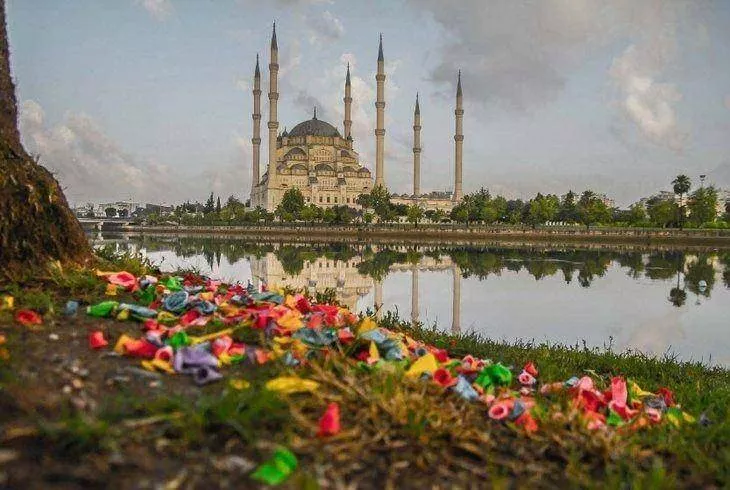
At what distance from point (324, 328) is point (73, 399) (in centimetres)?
165

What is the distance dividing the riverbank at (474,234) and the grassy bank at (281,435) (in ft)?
Answer: 161

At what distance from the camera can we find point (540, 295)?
53.2 feet

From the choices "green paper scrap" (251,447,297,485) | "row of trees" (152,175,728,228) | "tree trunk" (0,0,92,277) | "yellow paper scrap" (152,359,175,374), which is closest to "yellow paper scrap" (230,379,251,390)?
"yellow paper scrap" (152,359,175,374)

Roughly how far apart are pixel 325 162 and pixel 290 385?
9308 centimetres

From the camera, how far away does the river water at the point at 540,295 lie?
1048 centimetres

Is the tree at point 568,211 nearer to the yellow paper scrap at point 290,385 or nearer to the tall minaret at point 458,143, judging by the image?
the tall minaret at point 458,143

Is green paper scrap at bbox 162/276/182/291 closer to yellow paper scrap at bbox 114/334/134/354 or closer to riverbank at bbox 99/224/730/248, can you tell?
yellow paper scrap at bbox 114/334/134/354

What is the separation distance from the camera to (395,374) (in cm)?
279

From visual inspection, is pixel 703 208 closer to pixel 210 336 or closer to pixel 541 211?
pixel 541 211

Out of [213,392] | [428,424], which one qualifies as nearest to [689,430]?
[428,424]

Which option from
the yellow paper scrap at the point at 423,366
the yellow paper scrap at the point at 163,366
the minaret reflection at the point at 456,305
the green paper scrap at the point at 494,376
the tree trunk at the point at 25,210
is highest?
the tree trunk at the point at 25,210

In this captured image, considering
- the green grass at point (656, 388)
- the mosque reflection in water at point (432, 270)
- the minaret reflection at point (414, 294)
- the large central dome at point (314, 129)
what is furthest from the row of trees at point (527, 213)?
the green grass at point (656, 388)

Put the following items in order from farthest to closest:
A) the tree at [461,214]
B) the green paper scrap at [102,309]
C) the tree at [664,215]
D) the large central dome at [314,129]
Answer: the large central dome at [314,129]
the tree at [461,214]
the tree at [664,215]
the green paper scrap at [102,309]

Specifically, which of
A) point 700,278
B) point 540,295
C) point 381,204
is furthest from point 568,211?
point 540,295
